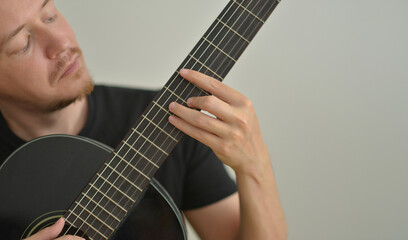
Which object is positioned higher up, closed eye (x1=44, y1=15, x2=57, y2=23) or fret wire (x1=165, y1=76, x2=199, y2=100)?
fret wire (x1=165, y1=76, x2=199, y2=100)

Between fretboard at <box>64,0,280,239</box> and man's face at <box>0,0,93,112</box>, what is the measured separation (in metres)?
0.29

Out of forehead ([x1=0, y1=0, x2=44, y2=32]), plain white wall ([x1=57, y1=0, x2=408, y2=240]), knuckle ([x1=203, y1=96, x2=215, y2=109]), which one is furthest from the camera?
plain white wall ([x1=57, y1=0, x2=408, y2=240])

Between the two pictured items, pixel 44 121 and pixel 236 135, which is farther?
pixel 44 121

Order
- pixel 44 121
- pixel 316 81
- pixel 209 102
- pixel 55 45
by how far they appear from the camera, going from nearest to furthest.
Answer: pixel 209 102, pixel 55 45, pixel 44 121, pixel 316 81

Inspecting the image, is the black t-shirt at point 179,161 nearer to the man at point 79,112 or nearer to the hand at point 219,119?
the man at point 79,112

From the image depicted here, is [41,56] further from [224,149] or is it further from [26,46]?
[224,149]

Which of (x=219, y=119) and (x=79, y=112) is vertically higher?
(x=219, y=119)

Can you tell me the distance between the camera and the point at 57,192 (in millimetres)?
840

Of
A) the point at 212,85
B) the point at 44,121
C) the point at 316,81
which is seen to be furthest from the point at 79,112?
the point at 316,81

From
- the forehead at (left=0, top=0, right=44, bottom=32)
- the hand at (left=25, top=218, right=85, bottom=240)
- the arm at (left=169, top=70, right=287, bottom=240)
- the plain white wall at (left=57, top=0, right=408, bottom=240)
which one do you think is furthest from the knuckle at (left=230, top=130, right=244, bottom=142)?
the plain white wall at (left=57, top=0, right=408, bottom=240)

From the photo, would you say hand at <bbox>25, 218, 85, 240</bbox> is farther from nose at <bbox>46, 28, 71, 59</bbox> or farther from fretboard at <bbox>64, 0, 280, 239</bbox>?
nose at <bbox>46, 28, 71, 59</bbox>

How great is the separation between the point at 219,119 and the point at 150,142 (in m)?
0.14

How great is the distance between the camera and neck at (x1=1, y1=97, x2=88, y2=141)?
1.11m

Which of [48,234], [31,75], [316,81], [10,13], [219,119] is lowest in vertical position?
[48,234]
